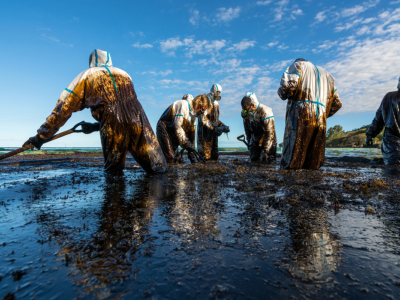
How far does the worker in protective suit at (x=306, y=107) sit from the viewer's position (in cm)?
463

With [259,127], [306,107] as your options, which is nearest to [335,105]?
[306,107]

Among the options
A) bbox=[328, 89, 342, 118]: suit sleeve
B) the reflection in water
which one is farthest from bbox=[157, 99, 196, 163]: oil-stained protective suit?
the reflection in water

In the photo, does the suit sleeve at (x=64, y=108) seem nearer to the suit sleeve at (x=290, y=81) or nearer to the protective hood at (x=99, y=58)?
the protective hood at (x=99, y=58)

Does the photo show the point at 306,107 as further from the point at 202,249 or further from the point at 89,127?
the point at 89,127

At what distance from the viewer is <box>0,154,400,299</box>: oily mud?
89 cm

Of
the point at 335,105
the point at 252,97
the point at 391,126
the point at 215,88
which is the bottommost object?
the point at 391,126

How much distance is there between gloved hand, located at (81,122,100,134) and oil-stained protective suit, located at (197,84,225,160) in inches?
186

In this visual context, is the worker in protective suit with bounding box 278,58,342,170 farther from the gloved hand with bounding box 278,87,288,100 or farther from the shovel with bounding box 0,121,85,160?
the shovel with bounding box 0,121,85,160

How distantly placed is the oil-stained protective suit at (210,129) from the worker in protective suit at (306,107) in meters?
4.16

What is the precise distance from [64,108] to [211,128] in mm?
5668

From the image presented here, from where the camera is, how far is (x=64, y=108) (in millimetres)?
3830

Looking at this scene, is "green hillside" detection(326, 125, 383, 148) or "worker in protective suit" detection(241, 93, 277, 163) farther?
"green hillside" detection(326, 125, 383, 148)

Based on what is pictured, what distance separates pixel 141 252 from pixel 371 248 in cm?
124

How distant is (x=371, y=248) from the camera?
1.19 meters
